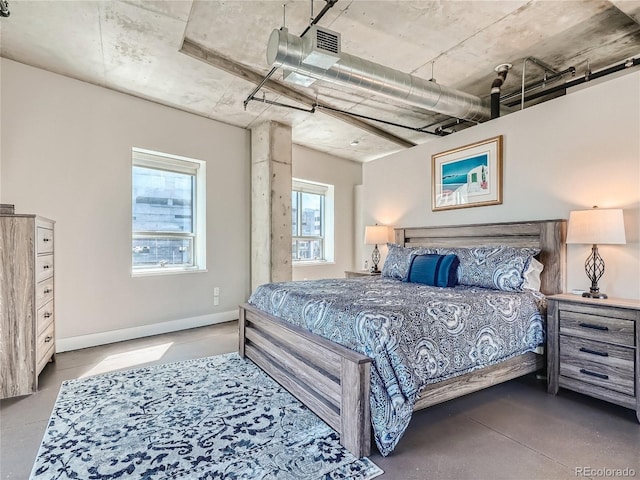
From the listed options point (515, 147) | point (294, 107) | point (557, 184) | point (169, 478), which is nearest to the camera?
point (169, 478)

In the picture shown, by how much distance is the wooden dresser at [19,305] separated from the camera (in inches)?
95.7

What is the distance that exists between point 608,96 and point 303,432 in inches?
135

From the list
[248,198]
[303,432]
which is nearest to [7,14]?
[248,198]

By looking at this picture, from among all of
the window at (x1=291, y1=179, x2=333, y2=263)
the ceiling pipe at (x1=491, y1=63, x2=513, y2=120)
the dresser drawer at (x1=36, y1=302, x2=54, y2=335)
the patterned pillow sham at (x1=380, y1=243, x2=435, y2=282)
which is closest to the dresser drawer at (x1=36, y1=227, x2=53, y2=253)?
the dresser drawer at (x1=36, y1=302, x2=54, y2=335)

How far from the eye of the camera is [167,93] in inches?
156

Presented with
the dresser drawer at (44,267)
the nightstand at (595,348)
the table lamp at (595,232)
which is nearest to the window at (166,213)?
the dresser drawer at (44,267)

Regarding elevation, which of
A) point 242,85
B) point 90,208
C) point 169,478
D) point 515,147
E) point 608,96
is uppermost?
point 242,85

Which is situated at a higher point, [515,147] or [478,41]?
[478,41]

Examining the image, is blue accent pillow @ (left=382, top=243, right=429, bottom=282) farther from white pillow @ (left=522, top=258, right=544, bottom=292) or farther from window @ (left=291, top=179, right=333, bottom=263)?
window @ (left=291, top=179, right=333, bottom=263)

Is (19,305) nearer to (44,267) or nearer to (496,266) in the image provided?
(44,267)

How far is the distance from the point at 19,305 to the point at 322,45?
2.97 m

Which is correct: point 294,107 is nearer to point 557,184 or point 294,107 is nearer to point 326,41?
point 326,41

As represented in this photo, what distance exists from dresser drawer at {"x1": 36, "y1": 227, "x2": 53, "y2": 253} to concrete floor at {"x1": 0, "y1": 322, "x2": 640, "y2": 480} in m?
1.09

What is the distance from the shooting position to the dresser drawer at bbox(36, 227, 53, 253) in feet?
8.72
